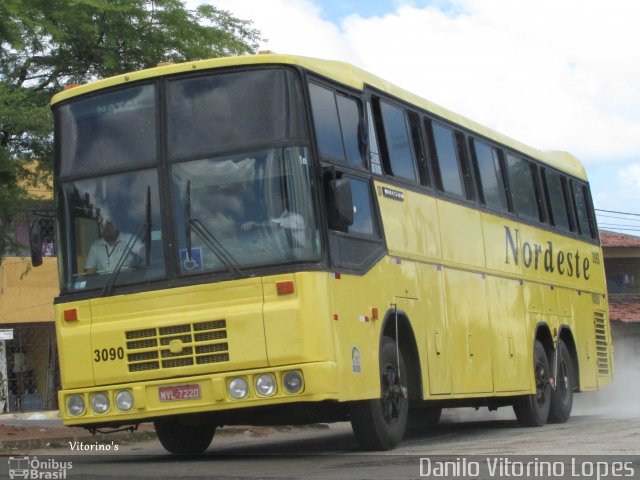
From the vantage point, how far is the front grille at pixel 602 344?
20.3 meters

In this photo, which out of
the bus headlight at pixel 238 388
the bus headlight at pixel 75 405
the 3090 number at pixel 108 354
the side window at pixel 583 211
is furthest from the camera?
the side window at pixel 583 211

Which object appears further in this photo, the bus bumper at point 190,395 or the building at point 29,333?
the building at point 29,333

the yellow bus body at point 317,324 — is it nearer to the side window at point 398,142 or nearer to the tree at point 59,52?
the side window at point 398,142

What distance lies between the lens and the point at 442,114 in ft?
50.0

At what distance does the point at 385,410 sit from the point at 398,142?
2.98 m

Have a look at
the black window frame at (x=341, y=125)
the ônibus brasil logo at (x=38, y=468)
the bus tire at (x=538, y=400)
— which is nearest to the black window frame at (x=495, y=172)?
the bus tire at (x=538, y=400)

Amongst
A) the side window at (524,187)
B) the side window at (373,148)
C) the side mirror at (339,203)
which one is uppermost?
the side window at (524,187)

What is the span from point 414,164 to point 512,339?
349 centimetres

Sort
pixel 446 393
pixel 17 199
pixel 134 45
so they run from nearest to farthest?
pixel 446 393 < pixel 17 199 < pixel 134 45

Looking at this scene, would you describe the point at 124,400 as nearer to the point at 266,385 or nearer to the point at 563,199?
the point at 266,385

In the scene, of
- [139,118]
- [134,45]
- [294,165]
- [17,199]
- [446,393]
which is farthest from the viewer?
[134,45]

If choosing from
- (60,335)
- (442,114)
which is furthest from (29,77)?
(60,335)

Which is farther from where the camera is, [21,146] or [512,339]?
[21,146]

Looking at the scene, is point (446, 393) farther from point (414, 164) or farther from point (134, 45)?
point (134, 45)
